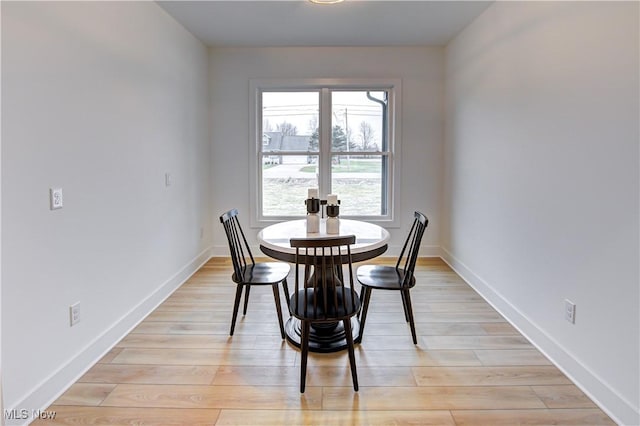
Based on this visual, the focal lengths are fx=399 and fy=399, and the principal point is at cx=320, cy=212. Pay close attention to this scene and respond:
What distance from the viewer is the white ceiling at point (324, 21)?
10.9 ft

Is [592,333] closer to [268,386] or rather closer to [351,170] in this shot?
[268,386]

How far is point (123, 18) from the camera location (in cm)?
273

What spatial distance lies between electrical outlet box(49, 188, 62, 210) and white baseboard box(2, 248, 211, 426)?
0.84m

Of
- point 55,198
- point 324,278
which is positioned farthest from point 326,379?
point 55,198

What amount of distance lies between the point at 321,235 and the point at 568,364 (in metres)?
1.59

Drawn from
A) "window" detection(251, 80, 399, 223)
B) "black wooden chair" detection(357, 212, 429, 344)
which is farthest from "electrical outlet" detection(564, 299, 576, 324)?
"window" detection(251, 80, 399, 223)

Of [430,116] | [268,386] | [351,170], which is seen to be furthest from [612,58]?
[351,170]

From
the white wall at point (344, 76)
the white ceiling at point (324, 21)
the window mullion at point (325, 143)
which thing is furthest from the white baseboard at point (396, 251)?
the white ceiling at point (324, 21)

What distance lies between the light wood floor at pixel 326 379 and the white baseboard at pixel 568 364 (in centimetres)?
5

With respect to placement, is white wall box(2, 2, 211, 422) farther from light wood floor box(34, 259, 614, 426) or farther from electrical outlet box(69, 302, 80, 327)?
light wood floor box(34, 259, 614, 426)

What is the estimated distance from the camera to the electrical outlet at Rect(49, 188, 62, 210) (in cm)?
201

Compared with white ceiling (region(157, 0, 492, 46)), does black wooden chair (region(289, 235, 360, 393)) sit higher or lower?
lower

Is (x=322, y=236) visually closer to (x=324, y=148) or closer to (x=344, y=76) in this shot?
(x=324, y=148)

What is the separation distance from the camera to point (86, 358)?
230 centimetres
